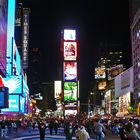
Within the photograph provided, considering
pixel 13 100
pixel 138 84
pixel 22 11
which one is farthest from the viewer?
pixel 138 84

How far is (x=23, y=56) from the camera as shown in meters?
123

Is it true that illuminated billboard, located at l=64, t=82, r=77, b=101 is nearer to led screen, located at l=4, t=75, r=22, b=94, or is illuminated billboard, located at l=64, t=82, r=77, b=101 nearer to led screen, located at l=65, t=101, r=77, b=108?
led screen, located at l=65, t=101, r=77, b=108

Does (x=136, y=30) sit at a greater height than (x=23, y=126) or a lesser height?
greater

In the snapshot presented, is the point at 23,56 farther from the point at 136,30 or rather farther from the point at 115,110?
the point at 115,110

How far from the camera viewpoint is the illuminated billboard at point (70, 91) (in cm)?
11450

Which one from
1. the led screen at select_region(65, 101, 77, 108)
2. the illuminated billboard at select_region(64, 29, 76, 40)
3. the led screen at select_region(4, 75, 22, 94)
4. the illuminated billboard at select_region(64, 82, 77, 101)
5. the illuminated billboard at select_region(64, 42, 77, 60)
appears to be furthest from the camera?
the led screen at select_region(65, 101, 77, 108)

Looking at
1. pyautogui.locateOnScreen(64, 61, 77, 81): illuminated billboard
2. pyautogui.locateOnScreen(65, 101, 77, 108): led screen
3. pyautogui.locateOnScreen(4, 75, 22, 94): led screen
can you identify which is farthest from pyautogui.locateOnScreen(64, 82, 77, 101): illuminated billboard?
pyautogui.locateOnScreen(4, 75, 22, 94): led screen

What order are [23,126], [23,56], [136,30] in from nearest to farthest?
[23,126]
[23,56]
[136,30]

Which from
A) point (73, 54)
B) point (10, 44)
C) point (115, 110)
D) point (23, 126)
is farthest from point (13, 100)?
point (115, 110)

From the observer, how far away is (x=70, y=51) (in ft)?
379

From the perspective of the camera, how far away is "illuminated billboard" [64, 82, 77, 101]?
114500 millimetres

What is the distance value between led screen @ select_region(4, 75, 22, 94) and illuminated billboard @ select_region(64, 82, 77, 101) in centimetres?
6009

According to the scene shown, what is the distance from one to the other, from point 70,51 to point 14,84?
66429 millimetres

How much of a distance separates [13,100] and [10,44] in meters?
17.9
